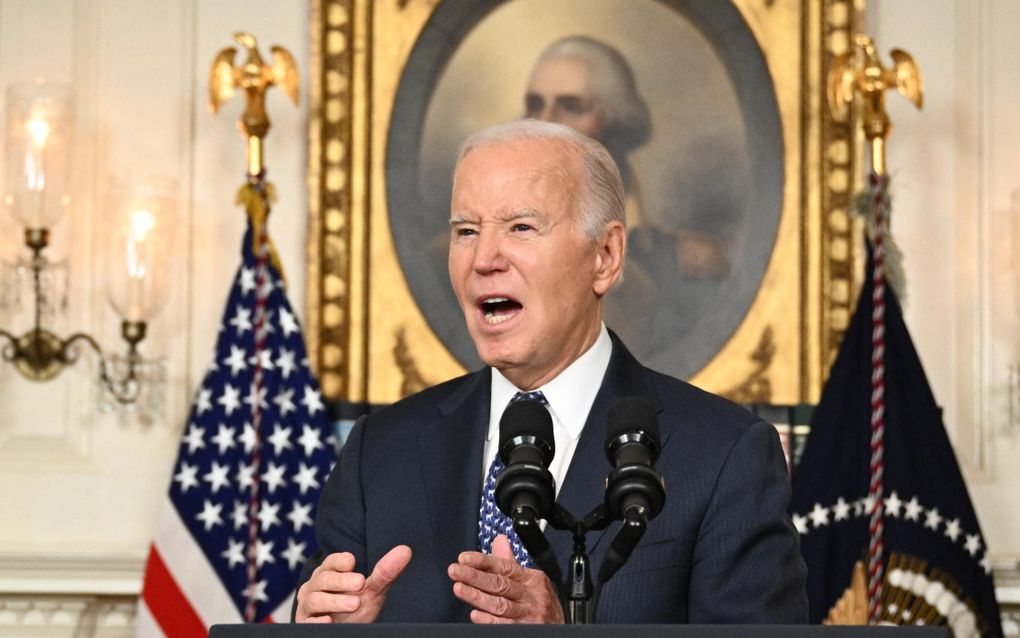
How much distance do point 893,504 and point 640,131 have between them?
161 cm

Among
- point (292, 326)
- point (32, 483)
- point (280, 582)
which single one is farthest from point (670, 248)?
point (32, 483)

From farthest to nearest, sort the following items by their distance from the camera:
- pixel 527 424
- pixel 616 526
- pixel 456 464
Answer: pixel 456 464
pixel 616 526
pixel 527 424

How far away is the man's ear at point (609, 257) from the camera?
2.89 meters

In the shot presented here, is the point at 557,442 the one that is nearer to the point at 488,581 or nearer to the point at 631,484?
the point at 488,581

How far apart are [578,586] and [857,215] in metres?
3.49

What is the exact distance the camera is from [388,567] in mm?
2230

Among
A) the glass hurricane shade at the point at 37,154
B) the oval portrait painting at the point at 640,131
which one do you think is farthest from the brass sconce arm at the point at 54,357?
the oval portrait painting at the point at 640,131

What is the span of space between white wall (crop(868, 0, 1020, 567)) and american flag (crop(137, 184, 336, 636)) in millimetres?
2216

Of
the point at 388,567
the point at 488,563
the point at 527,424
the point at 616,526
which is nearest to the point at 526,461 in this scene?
the point at 527,424

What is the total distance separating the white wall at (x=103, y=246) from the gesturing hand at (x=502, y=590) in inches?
137

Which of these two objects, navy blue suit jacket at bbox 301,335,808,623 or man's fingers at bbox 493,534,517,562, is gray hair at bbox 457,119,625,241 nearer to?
navy blue suit jacket at bbox 301,335,808,623

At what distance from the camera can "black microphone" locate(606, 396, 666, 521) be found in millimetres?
1906

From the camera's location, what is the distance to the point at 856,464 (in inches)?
200

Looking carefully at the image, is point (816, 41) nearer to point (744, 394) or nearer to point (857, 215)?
point (857, 215)
